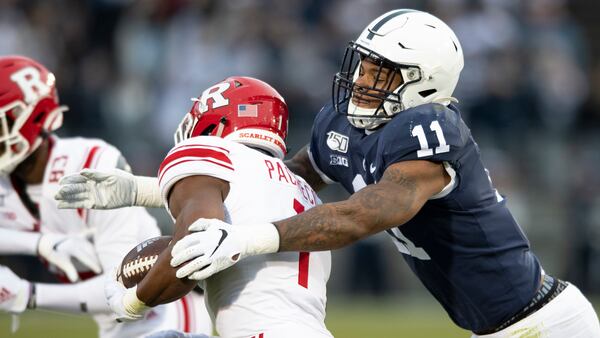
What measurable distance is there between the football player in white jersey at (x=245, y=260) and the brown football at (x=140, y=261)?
2.3 inches

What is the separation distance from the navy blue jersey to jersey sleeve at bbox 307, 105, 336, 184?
0.85ft

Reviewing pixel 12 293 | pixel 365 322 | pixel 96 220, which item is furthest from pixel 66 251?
pixel 365 322

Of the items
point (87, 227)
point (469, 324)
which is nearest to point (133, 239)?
point (87, 227)

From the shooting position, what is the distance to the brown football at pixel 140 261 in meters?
3.76

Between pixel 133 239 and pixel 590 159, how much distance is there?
7.18m

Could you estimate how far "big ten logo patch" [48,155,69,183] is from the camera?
5.08 meters

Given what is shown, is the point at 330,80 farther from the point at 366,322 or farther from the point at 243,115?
the point at 243,115

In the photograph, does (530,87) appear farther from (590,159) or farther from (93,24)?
(93,24)

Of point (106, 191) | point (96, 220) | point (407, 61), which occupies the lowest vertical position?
point (96, 220)

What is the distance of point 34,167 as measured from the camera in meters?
5.20

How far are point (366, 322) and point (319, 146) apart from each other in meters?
4.84

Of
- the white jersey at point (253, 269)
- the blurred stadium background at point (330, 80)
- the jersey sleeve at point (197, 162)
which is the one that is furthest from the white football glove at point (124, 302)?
the blurred stadium background at point (330, 80)

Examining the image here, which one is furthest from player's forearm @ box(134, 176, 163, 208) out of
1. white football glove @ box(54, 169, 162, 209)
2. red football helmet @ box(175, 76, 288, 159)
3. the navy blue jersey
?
the navy blue jersey

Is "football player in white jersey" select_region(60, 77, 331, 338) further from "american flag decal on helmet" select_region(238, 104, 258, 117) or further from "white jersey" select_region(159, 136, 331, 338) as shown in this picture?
"american flag decal on helmet" select_region(238, 104, 258, 117)
